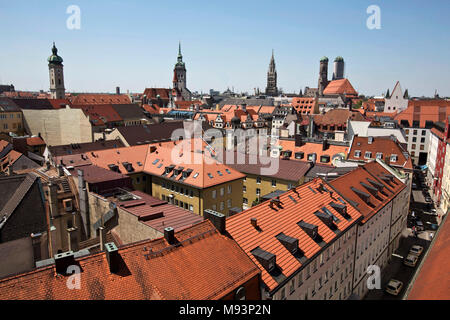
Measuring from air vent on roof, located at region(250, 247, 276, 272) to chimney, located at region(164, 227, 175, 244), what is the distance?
5.15m

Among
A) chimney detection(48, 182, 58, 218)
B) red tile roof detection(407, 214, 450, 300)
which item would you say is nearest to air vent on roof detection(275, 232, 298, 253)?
red tile roof detection(407, 214, 450, 300)

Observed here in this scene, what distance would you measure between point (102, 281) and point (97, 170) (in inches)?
1037

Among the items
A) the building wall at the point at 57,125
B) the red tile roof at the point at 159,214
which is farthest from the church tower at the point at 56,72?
the red tile roof at the point at 159,214

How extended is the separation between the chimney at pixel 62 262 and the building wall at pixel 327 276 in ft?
35.2

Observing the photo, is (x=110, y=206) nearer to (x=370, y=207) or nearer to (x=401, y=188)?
(x=370, y=207)

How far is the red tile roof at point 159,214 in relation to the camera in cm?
2380

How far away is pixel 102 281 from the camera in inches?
543

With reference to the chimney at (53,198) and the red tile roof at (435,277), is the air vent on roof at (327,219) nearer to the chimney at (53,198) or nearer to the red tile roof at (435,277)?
the red tile roof at (435,277)

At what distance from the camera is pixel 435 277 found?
13055 mm

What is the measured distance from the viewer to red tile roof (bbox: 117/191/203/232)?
23797 mm

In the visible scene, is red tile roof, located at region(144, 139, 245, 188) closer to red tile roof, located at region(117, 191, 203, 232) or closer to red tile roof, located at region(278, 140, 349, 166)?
red tile roof, located at region(117, 191, 203, 232)

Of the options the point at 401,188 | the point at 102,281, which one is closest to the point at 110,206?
the point at 102,281

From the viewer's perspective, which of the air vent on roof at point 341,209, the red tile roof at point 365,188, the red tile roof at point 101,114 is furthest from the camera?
the red tile roof at point 101,114

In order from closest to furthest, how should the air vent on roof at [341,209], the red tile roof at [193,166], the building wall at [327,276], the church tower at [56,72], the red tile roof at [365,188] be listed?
the building wall at [327,276]
the air vent on roof at [341,209]
the red tile roof at [365,188]
the red tile roof at [193,166]
the church tower at [56,72]
